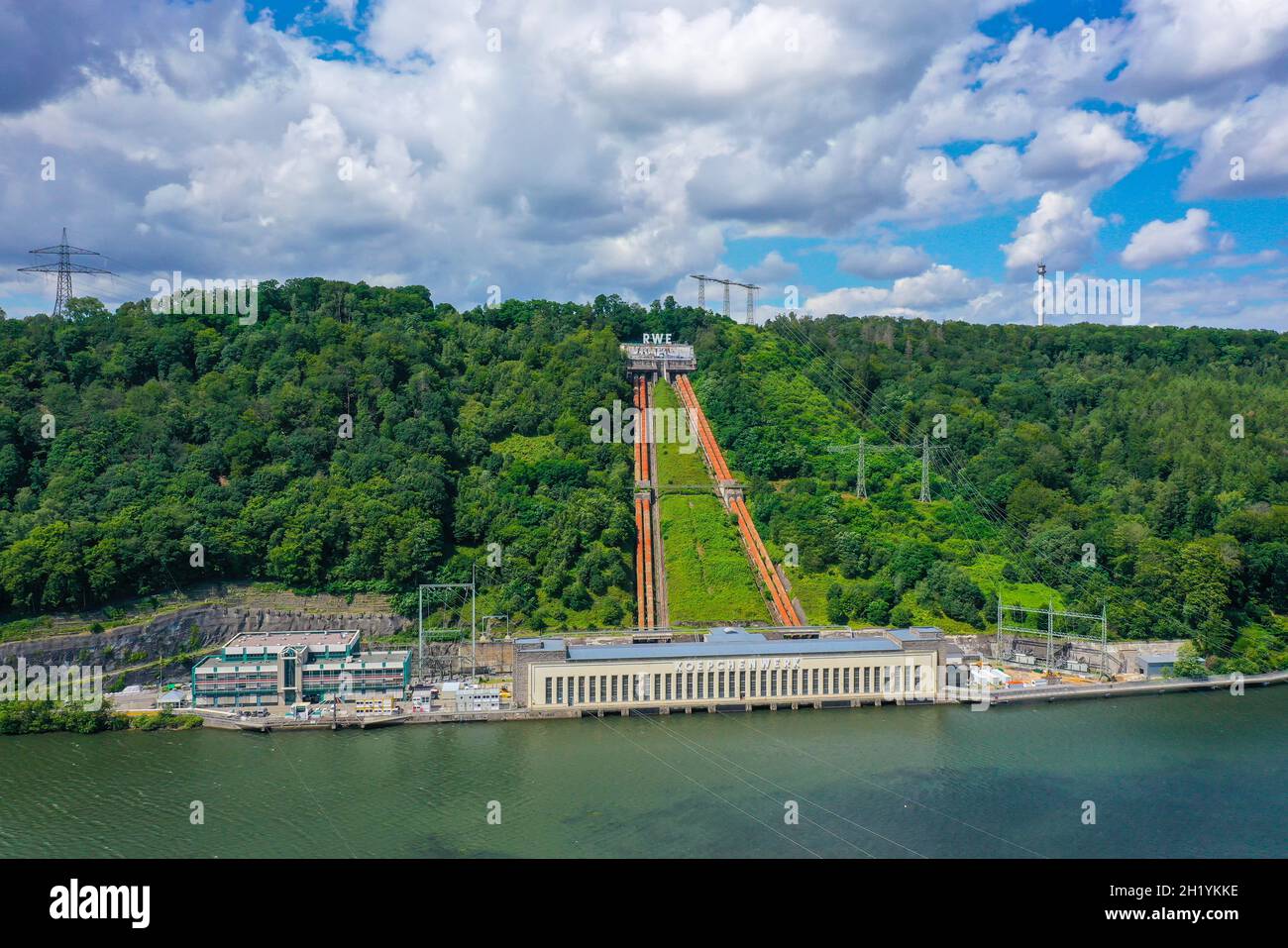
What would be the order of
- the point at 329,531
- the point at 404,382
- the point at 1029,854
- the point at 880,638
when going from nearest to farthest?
1. the point at 1029,854
2. the point at 880,638
3. the point at 329,531
4. the point at 404,382

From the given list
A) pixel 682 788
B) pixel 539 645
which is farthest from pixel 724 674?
pixel 682 788

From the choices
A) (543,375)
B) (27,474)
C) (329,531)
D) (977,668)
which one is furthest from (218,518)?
(977,668)

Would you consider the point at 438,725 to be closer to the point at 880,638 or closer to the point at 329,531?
the point at 329,531

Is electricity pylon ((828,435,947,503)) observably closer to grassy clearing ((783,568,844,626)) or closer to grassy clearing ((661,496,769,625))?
grassy clearing ((661,496,769,625))

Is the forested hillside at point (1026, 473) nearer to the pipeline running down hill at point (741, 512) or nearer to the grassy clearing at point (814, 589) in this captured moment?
the grassy clearing at point (814, 589)

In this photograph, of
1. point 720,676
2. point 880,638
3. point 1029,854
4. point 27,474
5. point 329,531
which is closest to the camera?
point 1029,854

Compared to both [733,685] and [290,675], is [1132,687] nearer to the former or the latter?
[733,685]

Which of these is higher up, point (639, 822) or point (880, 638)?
point (880, 638)

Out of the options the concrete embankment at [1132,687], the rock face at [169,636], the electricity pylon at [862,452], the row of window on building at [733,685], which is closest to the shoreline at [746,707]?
the concrete embankment at [1132,687]
